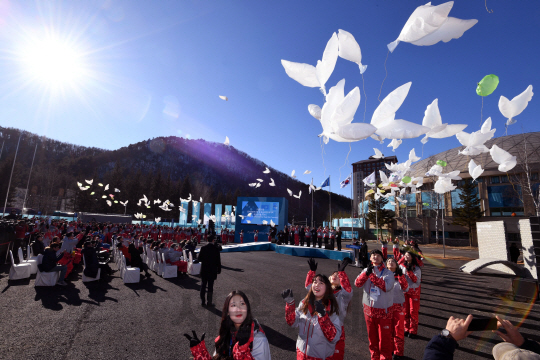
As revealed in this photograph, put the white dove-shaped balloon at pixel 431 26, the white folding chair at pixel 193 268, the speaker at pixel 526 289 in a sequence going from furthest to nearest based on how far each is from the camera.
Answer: the white folding chair at pixel 193 268 → the speaker at pixel 526 289 → the white dove-shaped balloon at pixel 431 26

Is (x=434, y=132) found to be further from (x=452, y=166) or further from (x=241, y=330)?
(x=452, y=166)

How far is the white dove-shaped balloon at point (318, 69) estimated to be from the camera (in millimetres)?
3189

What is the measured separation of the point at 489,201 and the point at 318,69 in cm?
4476

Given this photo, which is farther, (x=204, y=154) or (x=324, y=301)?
(x=204, y=154)

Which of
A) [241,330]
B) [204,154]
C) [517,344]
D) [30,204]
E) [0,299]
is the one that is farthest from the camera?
[204,154]

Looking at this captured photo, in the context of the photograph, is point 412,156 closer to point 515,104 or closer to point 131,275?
point 515,104

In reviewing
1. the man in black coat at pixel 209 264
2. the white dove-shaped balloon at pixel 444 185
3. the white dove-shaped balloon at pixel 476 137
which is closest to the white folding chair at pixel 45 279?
the man in black coat at pixel 209 264

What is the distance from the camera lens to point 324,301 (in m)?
2.59

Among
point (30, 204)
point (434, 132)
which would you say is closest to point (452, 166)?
point (434, 132)

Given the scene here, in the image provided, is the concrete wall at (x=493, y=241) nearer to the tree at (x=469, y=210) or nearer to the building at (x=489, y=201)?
the building at (x=489, y=201)

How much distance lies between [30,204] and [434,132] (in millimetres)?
77794

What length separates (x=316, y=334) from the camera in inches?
96.2

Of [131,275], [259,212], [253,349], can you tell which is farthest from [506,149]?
[253,349]

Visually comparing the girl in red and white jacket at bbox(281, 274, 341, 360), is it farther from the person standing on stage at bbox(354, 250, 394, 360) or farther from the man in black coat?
the man in black coat
